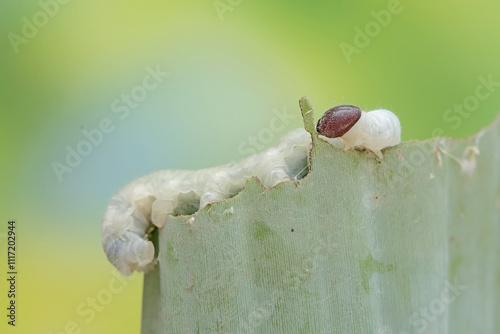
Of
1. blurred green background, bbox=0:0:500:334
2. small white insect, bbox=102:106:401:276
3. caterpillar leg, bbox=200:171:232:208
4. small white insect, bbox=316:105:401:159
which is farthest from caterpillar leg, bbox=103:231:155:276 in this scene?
blurred green background, bbox=0:0:500:334

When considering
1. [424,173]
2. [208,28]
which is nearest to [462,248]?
[424,173]

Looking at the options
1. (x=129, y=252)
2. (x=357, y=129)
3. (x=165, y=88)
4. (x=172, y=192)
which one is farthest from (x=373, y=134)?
(x=165, y=88)

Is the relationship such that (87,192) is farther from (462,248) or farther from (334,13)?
(462,248)

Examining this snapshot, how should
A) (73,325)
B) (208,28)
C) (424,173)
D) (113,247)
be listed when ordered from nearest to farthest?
(424,173) → (113,247) → (73,325) → (208,28)

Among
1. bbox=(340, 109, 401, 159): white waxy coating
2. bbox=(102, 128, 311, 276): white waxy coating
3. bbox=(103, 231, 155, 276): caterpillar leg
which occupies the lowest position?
bbox=(103, 231, 155, 276): caterpillar leg

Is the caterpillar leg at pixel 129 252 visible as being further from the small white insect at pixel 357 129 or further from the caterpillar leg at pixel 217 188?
the small white insect at pixel 357 129

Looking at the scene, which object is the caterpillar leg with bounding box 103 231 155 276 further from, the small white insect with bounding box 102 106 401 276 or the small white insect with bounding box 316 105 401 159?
the small white insect with bounding box 316 105 401 159
